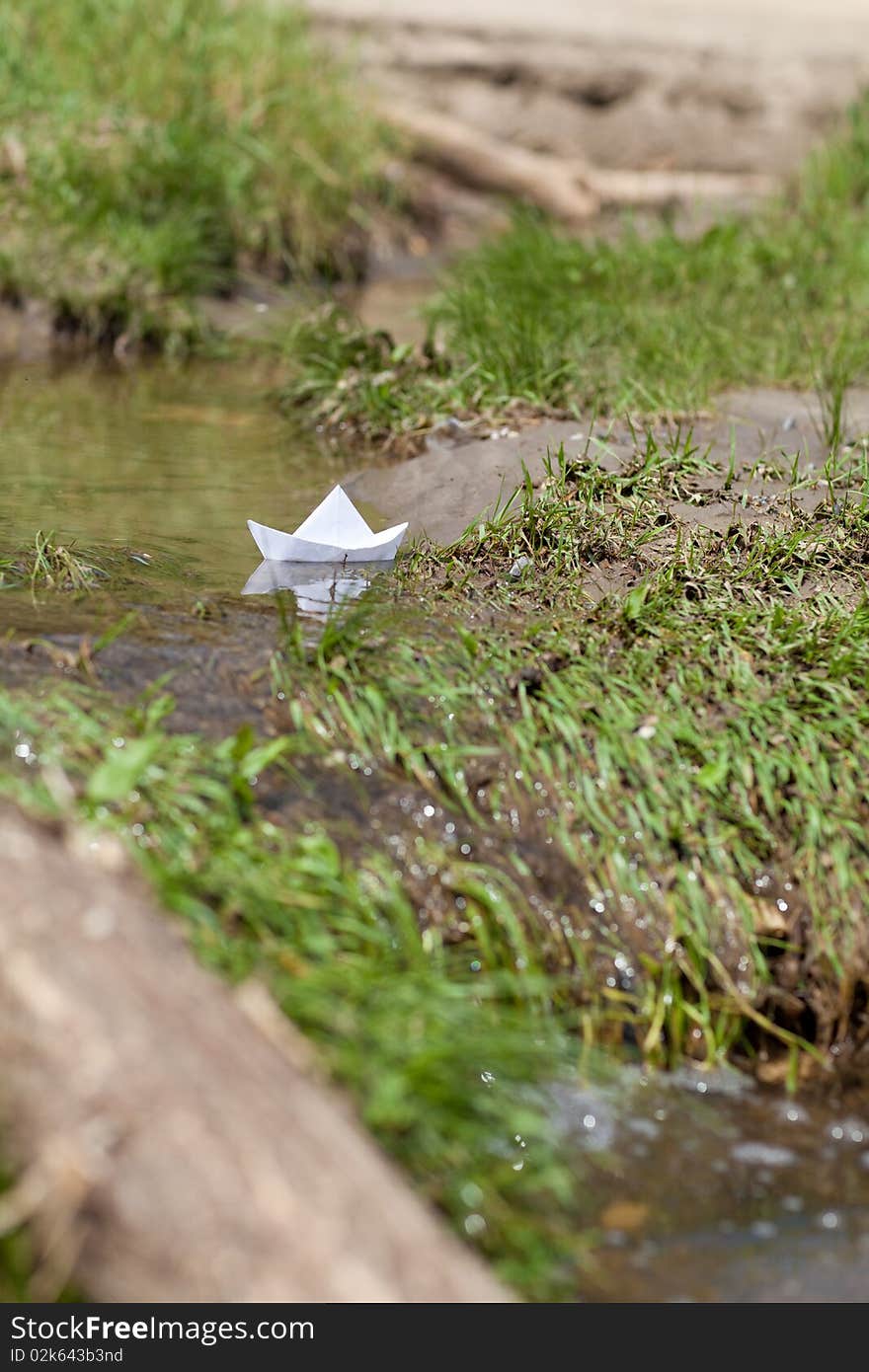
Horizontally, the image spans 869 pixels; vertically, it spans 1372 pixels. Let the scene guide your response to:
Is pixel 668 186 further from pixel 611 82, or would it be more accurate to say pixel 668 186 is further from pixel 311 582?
pixel 311 582

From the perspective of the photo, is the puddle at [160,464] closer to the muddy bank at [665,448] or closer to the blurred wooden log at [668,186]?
the muddy bank at [665,448]

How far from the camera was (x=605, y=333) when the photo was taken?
6.52m

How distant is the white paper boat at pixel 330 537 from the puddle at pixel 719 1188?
75.5 inches

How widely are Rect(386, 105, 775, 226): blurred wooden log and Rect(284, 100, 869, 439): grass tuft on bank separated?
8.88 ft

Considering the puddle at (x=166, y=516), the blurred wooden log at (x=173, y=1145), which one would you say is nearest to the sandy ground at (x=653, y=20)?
the puddle at (x=166, y=516)

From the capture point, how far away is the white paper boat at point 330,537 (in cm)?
438

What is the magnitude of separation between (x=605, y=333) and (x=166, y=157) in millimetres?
3324

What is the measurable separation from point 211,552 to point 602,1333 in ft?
9.68

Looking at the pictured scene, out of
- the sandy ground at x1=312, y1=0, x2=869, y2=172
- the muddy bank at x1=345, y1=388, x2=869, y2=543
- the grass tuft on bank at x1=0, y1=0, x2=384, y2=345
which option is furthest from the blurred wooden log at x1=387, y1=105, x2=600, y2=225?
the muddy bank at x1=345, y1=388, x2=869, y2=543

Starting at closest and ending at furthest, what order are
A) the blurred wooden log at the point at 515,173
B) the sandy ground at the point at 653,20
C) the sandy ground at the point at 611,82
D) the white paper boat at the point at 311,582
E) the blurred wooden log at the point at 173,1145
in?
the blurred wooden log at the point at 173,1145 → the white paper boat at the point at 311,582 → the blurred wooden log at the point at 515,173 → the sandy ground at the point at 611,82 → the sandy ground at the point at 653,20

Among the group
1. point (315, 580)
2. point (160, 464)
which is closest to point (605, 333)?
point (160, 464)

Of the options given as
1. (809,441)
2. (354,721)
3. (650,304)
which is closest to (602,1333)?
(354,721)

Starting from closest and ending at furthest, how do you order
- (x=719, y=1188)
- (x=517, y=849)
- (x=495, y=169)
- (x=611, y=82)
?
(x=719, y=1188) → (x=517, y=849) → (x=495, y=169) → (x=611, y=82)

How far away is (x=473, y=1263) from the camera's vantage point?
2.00 metres
